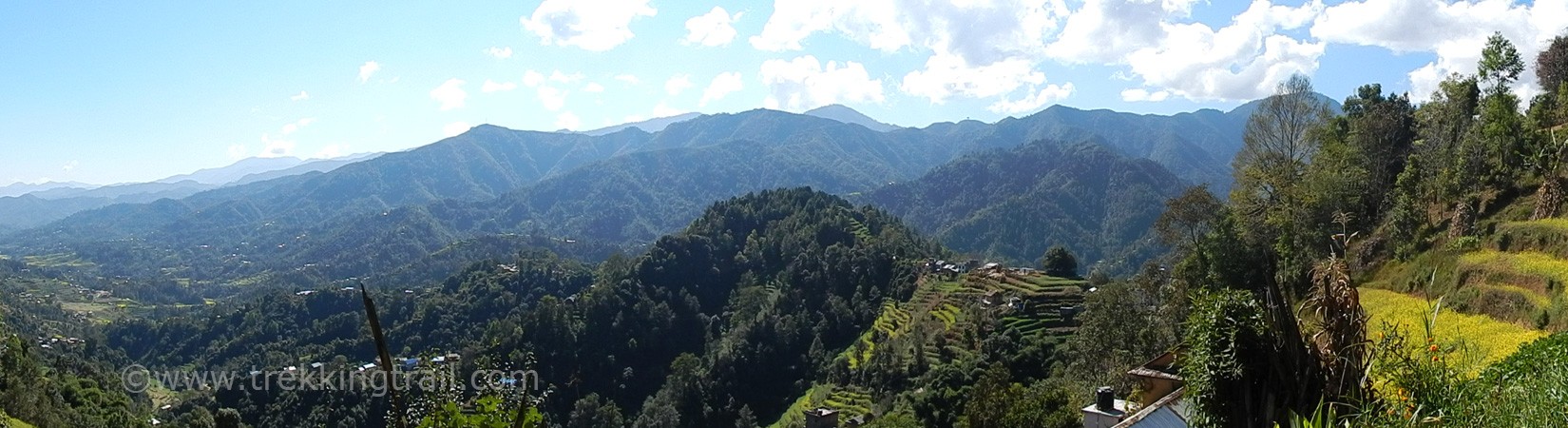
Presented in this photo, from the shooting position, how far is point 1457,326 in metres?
17.2

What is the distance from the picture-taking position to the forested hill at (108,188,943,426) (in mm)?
55938

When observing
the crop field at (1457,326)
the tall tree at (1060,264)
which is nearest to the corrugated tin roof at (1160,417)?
the crop field at (1457,326)

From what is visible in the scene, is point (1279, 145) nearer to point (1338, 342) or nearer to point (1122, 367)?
point (1122, 367)

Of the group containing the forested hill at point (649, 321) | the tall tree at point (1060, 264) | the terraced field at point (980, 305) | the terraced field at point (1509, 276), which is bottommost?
the forested hill at point (649, 321)

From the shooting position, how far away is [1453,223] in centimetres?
2238

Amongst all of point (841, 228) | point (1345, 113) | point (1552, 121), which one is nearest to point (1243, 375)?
point (1552, 121)

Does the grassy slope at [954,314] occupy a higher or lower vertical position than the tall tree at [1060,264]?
lower

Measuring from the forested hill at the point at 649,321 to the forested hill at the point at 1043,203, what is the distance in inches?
2060

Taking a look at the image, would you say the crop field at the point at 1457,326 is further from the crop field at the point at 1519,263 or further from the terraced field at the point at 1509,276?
the crop field at the point at 1519,263

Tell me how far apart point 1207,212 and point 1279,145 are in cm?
414

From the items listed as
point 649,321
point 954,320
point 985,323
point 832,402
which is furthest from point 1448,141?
point 649,321

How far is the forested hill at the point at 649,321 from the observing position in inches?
2202

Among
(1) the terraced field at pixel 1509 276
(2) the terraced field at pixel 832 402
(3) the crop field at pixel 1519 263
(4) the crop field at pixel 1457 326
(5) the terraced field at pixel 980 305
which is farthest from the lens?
(5) the terraced field at pixel 980 305

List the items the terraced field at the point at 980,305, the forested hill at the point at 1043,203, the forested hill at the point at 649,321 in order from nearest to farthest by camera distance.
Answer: the terraced field at the point at 980,305, the forested hill at the point at 649,321, the forested hill at the point at 1043,203
